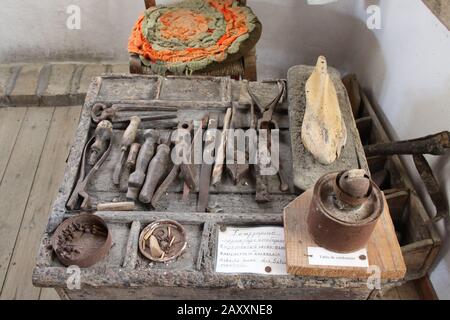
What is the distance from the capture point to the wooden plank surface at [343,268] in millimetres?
1167

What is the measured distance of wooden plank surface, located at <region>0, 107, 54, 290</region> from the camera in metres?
2.02

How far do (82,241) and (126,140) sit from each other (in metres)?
0.40

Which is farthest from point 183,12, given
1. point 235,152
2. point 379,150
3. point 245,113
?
point 379,150

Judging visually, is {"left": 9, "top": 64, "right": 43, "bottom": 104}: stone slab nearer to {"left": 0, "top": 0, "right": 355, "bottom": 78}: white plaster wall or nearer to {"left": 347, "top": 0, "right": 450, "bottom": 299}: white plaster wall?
{"left": 0, "top": 0, "right": 355, "bottom": 78}: white plaster wall

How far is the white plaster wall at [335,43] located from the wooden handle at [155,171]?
3.27 feet

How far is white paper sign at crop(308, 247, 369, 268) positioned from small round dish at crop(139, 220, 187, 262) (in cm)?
37

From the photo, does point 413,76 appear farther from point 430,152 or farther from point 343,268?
point 343,268

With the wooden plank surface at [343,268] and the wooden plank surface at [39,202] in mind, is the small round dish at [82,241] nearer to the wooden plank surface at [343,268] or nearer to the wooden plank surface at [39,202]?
the wooden plank surface at [343,268]

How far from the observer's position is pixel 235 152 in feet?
4.91

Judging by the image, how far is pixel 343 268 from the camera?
116 cm

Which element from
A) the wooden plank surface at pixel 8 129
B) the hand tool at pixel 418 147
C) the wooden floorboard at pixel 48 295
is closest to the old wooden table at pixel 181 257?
the hand tool at pixel 418 147

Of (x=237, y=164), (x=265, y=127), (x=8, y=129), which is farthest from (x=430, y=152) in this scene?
(x=8, y=129)
